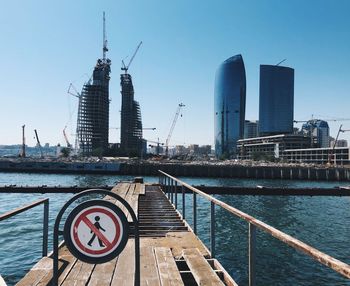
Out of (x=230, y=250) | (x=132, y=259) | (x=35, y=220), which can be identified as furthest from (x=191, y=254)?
(x=35, y=220)

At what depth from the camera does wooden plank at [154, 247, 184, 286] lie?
19.2 feet

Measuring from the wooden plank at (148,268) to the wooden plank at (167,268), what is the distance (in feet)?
0.26

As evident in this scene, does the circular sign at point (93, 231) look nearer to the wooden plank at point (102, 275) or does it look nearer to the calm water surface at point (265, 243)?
the wooden plank at point (102, 275)

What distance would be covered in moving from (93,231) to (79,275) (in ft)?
6.81

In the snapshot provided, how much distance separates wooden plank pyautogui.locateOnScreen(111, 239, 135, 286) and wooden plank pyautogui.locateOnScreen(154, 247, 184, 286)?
0.47 metres

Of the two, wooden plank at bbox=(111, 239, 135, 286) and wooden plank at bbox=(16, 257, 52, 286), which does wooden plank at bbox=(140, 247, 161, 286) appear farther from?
wooden plank at bbox=(16, 257, 52, 286)

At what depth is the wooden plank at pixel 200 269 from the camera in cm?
607

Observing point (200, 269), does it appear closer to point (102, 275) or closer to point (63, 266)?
point (102, 275)

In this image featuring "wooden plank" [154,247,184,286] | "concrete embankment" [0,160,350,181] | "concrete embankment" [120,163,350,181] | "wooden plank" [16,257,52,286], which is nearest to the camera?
"wooden plank" [16,257,52,286]

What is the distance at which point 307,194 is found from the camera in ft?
153

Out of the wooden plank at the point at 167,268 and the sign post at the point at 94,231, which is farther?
the wooden plank at the point at 167,268

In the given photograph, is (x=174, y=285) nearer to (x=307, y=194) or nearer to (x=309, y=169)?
(x=307, y=194)

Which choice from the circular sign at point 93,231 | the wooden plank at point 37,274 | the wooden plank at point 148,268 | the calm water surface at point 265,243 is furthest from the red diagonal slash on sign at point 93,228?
the calm water surface at point 265,243

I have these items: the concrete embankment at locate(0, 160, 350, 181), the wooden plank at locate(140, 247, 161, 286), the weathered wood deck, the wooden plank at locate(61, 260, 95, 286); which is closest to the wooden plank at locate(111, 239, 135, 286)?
the weathered wood deck
